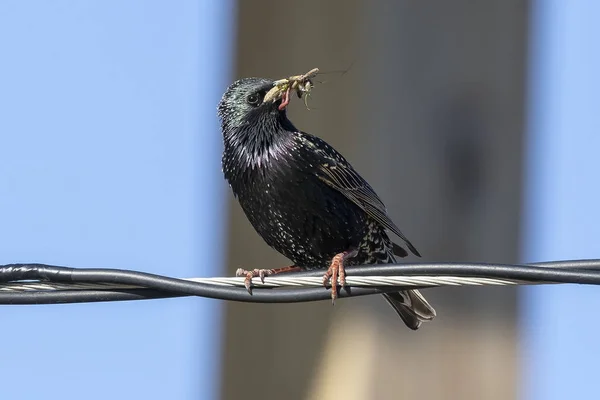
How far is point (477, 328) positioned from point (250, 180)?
2622mm

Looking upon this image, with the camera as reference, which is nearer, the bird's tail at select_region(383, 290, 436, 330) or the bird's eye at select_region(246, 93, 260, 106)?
the bird's eye at select_region(246, 93, 260, 106)

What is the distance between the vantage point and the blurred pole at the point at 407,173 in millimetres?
8383

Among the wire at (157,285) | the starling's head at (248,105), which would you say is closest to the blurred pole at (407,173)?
the starling's head at (248,105)

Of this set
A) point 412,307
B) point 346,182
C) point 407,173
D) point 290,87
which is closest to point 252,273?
point 346,182

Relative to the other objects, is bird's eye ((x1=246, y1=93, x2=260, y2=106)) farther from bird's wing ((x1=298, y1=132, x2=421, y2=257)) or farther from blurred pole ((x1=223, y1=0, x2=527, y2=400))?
blurred pole ((x1=223, y1=0, x2=527, y2=400))

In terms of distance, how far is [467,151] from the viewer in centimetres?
881

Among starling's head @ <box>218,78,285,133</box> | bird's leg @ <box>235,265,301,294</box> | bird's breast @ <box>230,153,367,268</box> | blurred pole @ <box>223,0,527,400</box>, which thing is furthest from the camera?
blurred pole @ <box>223,0,527,400</box>

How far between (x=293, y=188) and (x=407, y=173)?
2.35 meters

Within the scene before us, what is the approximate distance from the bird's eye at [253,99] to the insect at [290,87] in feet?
0.14

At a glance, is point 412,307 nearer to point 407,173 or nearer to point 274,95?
point 274,95

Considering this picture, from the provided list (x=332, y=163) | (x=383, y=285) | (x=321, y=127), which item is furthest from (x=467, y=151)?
(x=383, y=285)

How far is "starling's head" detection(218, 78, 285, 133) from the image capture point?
6.53 meters

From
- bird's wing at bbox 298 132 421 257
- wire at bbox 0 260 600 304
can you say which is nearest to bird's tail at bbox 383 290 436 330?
bird's wing at bbox 298 132 421 257

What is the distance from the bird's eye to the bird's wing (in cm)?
30
